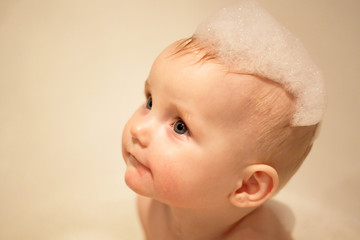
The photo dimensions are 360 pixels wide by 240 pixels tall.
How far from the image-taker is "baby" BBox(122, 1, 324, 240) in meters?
0.68

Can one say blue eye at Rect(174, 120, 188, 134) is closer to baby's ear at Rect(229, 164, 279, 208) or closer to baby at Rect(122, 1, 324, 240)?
baby at Rect(122, 1, 324, 240)

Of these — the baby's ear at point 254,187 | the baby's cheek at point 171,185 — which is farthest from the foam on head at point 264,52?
the baby's cheek at point 171,185

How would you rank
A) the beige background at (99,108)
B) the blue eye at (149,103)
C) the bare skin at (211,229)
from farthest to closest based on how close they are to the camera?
the beige background at (99,108), the bare skin at (211,229), the blue eye at (149,103)

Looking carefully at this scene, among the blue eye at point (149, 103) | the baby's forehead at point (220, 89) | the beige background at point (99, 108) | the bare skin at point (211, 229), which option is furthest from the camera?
the beige background at point (99, 108)

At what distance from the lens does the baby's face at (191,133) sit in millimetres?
679

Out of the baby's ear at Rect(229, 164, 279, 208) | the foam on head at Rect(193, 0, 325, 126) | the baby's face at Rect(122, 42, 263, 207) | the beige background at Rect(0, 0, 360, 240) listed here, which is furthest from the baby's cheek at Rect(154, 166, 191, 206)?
the beige background at Rect(0, 0, 360, 240)

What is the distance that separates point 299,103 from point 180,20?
942 mm

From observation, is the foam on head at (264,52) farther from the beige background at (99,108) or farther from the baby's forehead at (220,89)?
the beige background at (99,108)

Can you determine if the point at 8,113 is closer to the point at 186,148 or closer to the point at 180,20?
the point at 180,20

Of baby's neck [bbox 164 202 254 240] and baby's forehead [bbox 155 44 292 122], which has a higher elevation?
baby's forehead [bbox 155 44 292 122]

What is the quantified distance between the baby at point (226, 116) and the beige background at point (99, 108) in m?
0.62

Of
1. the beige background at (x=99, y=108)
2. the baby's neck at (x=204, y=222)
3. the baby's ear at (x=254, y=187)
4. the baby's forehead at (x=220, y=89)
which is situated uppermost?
the beige background at (x=99, y=108)

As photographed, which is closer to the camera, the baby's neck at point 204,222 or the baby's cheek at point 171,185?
the baby's cheek at point 171,185

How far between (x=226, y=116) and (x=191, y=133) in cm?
8
